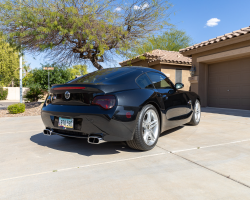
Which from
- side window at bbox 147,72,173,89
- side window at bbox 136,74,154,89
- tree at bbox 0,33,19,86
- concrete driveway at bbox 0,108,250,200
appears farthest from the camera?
tree at bbox 0,33,19,86

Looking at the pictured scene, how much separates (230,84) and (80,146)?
850 cm

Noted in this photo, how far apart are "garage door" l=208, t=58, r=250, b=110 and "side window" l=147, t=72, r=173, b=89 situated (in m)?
6.42

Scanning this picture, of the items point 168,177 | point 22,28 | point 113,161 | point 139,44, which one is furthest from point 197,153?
point 22,28

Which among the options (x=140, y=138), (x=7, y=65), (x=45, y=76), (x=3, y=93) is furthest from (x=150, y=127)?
(x=7, y=65)

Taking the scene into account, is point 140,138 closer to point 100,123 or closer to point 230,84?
point 100,123

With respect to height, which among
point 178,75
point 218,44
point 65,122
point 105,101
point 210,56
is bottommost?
point 65,122

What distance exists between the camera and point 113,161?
3014 millimetres

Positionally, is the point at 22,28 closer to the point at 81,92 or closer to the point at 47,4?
the point at 47,4

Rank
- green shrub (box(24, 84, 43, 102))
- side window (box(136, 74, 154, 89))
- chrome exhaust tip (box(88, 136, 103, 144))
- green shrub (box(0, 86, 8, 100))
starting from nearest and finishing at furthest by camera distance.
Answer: chrome exhaust tip (box(88, 136, 103, 144))
side window (box(136, 74, 154, 89))
green shrub (box(24, 84, 43, 102))
green shrub (box(0, 86, 8, 100))

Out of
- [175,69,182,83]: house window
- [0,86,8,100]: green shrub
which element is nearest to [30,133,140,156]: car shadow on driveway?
[175,69,182,83]: house window

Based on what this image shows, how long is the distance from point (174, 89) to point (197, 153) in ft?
5.28

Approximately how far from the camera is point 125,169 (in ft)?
8.89

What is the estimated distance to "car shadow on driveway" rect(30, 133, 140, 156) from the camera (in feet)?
11.4

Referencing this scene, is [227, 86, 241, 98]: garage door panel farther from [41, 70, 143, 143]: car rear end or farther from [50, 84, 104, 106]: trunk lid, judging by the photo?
[50, 84, 104, 106]: trunk lid
